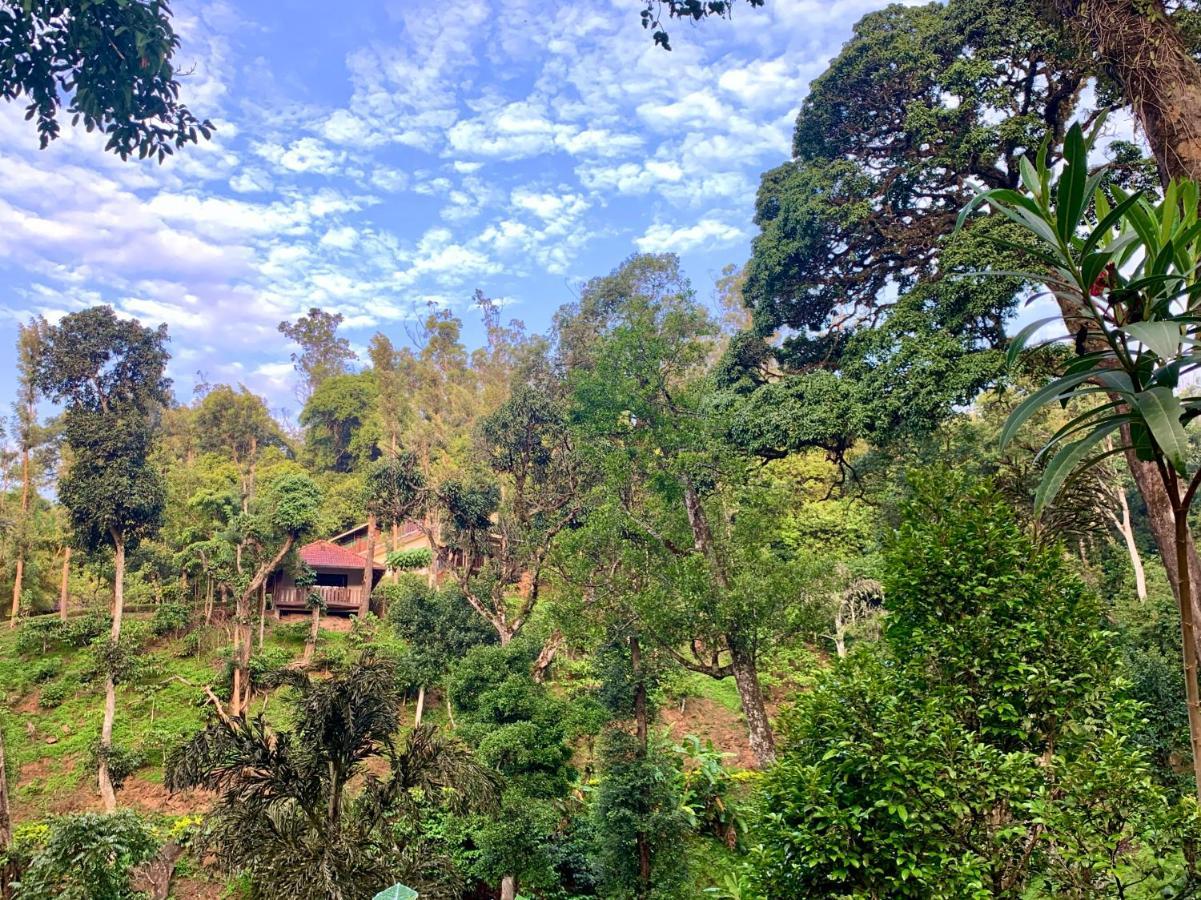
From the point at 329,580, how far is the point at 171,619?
5.14 meters

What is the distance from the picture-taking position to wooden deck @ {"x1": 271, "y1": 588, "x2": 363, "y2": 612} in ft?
59.0

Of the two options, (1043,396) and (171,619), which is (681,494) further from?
(171,619)

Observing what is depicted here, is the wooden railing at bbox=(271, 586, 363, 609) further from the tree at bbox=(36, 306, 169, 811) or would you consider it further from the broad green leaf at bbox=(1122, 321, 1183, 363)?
the broad green leaf at bbox=(1122, 321, 1183, 363)

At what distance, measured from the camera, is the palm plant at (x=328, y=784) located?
17.3 ft

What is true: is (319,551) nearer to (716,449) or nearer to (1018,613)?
(716,449)

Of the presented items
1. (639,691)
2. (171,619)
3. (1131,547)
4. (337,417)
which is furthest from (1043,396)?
(337,417)

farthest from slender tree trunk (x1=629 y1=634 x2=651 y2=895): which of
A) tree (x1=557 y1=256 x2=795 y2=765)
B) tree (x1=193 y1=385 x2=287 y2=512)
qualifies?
tree (x1=193 y1=385 x2=287 y2=512)

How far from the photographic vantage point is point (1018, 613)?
3219 millimetres

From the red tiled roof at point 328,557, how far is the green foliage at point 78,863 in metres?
12.9

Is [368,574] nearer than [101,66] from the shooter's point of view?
No

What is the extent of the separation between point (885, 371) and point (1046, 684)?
5.56 m

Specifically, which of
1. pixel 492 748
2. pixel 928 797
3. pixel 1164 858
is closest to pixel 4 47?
pixel 928 797

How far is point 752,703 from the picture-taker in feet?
27.7

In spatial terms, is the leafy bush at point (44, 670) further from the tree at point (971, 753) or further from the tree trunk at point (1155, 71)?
the tree trunk at point (1155, 71)
